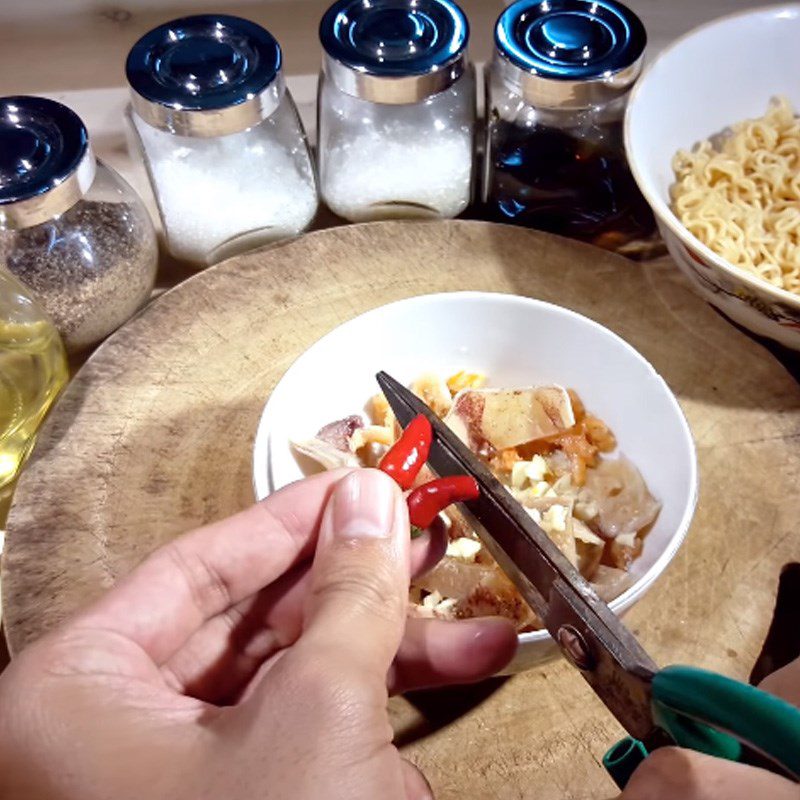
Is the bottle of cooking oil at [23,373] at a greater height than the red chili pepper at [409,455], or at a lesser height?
lesser

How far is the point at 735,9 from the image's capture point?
5.80 feet

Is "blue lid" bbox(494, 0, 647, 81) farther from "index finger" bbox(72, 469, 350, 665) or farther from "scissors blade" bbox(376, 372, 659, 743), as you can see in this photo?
"index finger" bbox(72, 469, 350, 665)

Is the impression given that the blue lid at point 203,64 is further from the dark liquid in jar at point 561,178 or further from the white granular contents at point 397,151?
the dark liquid in jar at point 561,178

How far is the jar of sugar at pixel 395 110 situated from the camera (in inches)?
48.8

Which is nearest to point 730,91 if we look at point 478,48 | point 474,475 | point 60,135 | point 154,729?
point 478,48

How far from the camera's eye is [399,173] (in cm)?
133

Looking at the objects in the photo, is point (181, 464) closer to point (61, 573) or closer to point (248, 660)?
point (61, 573)

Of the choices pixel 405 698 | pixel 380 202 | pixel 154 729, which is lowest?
pixel 405 698

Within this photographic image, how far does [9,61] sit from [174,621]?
4.16 feet

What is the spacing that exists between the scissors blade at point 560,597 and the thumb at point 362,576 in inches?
5.0

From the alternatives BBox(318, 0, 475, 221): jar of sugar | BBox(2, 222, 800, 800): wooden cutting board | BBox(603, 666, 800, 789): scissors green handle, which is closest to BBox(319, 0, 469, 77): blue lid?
BBox(318, 0, 475, 221): jar of sugar

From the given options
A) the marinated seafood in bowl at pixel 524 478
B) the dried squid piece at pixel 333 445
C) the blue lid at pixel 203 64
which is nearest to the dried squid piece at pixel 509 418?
the marinated seafood in bowl at pixel 524 478

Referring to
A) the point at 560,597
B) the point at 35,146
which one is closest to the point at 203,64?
the point at 35,146

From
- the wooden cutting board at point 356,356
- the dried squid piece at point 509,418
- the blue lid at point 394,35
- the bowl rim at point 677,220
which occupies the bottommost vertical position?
the wooden cutting board at point 356,356
